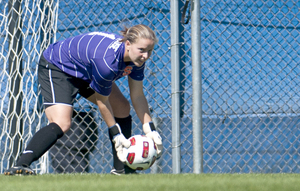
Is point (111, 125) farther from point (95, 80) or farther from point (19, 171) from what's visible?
point (19, 171)

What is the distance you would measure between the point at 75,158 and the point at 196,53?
5.78ft

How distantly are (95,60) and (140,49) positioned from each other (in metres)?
0.35

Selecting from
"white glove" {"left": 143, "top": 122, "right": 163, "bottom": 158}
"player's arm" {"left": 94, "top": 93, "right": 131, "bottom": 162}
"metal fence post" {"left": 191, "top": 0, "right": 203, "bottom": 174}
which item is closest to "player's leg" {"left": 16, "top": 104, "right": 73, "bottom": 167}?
"player's arm" {"left": 94, "top": 93, "right": 131, "bottom": 162}

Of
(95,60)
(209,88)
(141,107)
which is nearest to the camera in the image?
(95,60)

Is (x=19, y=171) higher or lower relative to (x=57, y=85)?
lower

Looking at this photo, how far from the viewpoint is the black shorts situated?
9.84 ft

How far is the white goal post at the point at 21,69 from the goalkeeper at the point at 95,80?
3.09 ft

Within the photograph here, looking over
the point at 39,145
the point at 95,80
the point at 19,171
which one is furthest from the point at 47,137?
the point at 95,80

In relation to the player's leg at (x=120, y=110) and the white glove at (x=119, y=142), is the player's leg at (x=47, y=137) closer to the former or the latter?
the white glove at (x=119, y=142)

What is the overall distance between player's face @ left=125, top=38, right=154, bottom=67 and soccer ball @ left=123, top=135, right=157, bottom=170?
0.57m

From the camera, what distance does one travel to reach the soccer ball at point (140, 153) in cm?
275

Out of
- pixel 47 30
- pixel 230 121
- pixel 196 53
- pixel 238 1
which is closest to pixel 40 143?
pixel 196 53

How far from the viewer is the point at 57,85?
3045 mm

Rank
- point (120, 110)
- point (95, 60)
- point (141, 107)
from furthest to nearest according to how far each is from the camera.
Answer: point (120, 110)
point (141, 107)
point (95, 60)
